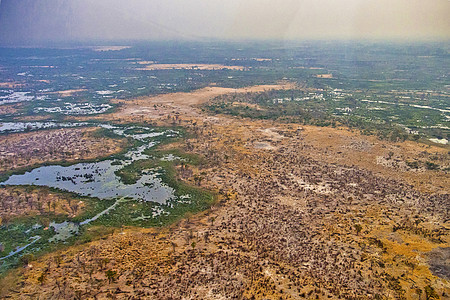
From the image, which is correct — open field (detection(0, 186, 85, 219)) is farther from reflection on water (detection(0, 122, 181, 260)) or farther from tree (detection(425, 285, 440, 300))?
tree (detection(425, 285, 440, 300))

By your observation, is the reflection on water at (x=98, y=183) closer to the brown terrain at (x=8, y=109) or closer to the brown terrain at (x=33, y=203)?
the brown terrain at (x=33, y=203)

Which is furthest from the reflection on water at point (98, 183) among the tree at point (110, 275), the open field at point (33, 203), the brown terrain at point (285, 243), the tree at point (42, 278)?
the tree at point (110, 275)

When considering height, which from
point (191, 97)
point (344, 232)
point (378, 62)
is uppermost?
point (378, 62)

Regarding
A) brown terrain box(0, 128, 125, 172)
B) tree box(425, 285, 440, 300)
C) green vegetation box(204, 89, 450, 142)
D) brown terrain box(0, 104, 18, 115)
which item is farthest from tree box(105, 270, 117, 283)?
brown terrain box(0, 104, 18, 115)

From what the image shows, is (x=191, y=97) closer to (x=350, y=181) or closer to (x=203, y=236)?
(x=350, y=181)

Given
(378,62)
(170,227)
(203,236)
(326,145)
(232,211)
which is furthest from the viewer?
(378,62)

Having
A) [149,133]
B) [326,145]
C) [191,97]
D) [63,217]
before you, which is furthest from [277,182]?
[191,97]

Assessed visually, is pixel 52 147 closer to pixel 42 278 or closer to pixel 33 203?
pixel 33 203

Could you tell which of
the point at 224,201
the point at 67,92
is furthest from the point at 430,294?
the point at 67,92
